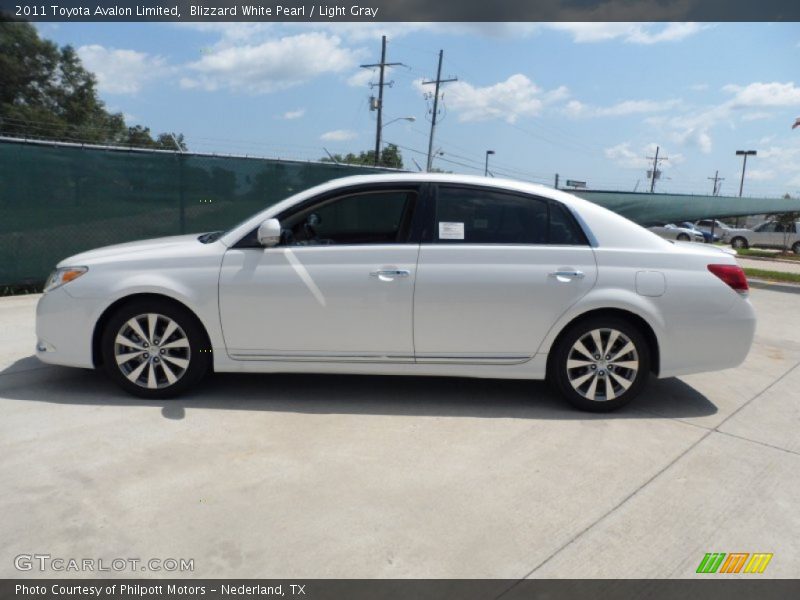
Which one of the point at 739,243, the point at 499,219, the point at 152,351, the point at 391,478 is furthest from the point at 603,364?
the point at 739,243

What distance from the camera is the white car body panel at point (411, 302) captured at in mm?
4223

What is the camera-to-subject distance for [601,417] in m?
4.32

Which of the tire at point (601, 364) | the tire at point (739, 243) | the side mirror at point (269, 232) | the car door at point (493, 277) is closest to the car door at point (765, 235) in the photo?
the tire at point (739, 243)

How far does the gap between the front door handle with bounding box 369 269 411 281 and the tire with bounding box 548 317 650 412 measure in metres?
1.21

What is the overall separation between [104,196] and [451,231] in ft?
20.8

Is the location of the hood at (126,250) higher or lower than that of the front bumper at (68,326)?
higher

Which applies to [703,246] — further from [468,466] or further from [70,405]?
[70,405]

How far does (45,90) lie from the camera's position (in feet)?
167

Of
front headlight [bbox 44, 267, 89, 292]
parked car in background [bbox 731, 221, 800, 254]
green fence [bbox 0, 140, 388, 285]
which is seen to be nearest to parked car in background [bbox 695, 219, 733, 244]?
parked car in background [bbox 731, 221, 800, 254]

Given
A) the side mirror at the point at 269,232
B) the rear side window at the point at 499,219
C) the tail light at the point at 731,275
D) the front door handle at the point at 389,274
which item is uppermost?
the rear side window at the point at 499,219

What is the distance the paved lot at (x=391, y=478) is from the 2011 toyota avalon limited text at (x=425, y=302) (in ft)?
1.09

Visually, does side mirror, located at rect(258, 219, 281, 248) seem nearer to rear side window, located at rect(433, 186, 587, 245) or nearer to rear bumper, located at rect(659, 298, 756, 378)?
rear side window, located at rect(433, 186, 587, 245)

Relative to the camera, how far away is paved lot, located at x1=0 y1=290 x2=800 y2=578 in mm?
2666

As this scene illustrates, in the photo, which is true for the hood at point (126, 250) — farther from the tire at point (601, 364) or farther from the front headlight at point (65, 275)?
the tire at point (601, 364)
